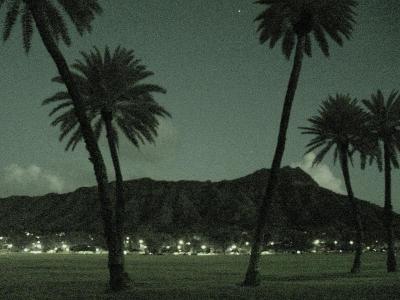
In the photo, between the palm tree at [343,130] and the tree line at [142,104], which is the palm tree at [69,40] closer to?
the tree line at [142,104]

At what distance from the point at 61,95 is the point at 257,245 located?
15.3 meters

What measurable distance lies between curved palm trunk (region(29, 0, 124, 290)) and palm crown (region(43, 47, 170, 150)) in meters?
9.24

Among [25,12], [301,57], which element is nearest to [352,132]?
[301,57]

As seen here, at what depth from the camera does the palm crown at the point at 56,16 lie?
76.2 ft

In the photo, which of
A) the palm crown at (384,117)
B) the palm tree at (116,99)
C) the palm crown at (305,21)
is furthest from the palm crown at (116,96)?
the palm crown at (384,117)

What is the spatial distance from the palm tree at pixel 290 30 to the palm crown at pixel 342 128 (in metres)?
10.3

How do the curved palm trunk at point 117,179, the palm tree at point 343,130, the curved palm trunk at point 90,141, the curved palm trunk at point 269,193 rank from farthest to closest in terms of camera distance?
1. the palm tree at point 343,130
2. the curved palm trunk at point 117,179
3. the curved palm trunk at point 269,193
4. the curved palm trunk at point 90,141

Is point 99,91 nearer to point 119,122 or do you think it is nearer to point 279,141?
point 119,122

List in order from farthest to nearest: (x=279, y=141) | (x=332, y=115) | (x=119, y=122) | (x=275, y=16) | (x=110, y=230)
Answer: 1. (x=332, y=115)
2. (x=119, y=122)
3. (x=275, y=16)
4. (x=279, y=141)
5. (x=110, y=230)

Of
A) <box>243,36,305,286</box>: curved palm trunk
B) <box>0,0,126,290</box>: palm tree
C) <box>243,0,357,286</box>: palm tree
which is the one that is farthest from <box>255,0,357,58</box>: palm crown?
<box>0,0,126,290</box>: palm tree

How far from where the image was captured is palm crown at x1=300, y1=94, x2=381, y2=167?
39.3 meters

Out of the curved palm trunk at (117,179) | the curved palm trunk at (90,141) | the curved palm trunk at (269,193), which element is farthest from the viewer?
the curved palm trunk at (117,179)

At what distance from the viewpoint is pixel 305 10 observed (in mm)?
25938

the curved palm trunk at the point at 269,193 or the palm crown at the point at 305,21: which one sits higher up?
the palm crown at the point at 305,21
